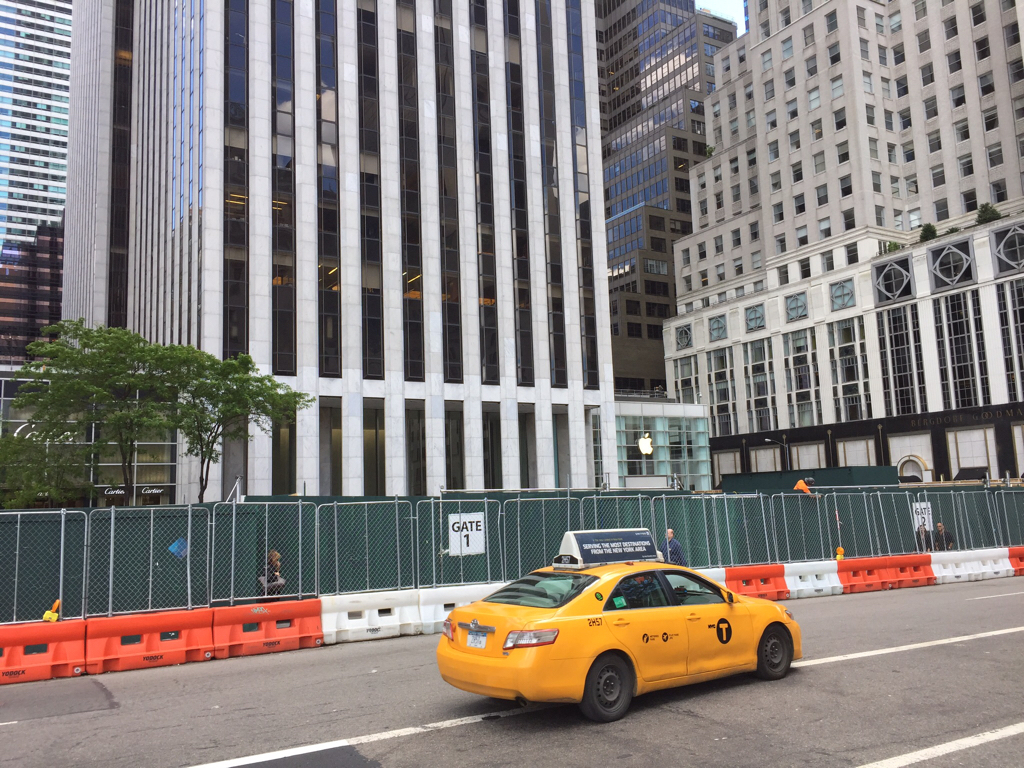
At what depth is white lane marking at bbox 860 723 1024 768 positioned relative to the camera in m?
6.35

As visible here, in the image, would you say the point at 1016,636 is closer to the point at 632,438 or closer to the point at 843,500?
the point at 843,500

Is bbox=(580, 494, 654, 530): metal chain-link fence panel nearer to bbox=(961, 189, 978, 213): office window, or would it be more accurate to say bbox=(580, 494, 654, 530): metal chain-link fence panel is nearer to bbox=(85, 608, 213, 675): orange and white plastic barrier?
bbox=(85, 608, 213, 675): orange and white plastic barrier

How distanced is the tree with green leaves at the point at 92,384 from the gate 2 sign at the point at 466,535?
1507cm

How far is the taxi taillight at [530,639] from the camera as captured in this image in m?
7.64

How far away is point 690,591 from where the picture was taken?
29.7ft

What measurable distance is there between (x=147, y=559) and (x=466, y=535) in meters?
6.07

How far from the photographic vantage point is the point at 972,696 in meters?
8.48

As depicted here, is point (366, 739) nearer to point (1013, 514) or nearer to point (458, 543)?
point (458, 543)

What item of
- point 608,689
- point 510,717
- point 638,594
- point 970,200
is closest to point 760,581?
point 638,594

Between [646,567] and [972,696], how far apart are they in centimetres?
349

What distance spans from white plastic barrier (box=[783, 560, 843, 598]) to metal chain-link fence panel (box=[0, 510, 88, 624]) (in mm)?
14738

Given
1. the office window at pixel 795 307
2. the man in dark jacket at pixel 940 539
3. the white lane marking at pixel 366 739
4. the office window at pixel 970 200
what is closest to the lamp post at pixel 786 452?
the office window at pixel 795 307

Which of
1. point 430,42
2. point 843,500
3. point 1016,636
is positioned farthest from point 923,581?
point 430,42

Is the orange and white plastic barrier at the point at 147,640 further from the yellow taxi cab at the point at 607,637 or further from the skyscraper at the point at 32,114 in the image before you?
the skyscraper at the point at 32,114
